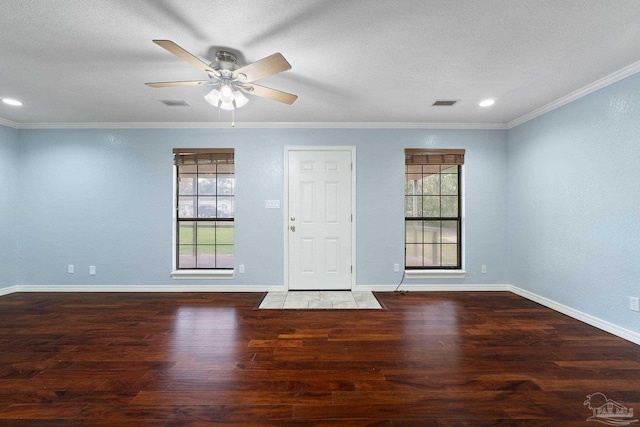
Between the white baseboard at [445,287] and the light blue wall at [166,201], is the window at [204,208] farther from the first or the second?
the white baseboard at [445,287]

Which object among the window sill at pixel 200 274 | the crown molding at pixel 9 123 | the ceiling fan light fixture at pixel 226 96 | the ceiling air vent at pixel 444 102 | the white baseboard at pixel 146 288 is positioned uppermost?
the ceiling air vent at pixel 444 102

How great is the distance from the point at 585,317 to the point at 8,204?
733 centimetres

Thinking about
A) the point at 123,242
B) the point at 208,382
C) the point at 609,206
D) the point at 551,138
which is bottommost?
the point at 208,382

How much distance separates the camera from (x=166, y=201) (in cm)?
407

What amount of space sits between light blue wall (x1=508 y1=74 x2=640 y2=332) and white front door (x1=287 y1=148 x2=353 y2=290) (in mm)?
2374

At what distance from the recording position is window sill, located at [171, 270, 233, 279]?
4027 millimetres

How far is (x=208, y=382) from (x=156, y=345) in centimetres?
85

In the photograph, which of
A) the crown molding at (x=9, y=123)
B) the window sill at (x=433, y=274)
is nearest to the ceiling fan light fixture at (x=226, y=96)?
the window sill at (x=433, y=274)

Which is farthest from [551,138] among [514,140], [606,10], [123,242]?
[123,242]

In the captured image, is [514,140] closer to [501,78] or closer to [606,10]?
[501,78]

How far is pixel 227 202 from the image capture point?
168 inches

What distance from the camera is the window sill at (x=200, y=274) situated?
4027 mm

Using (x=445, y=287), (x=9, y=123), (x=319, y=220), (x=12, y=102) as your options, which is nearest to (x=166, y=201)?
(x=12, y=102)

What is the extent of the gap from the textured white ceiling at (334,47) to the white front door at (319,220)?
0.90 meters
